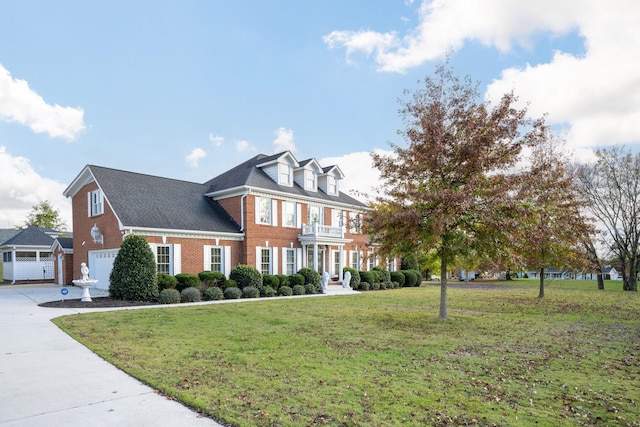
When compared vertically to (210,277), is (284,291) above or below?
below

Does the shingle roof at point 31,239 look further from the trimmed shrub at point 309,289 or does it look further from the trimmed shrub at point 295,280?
the trimmed shrub at point 309,289

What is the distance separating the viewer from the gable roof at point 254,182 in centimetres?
2403

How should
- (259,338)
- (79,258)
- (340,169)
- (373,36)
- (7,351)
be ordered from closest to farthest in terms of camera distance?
(7,351) < (259,338) < (373,36) < (79,258) < (340,169)

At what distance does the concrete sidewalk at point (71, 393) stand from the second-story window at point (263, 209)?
1577 cm

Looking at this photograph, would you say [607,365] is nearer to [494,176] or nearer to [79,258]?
[494,176]

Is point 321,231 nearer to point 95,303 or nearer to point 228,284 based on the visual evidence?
point 228,284

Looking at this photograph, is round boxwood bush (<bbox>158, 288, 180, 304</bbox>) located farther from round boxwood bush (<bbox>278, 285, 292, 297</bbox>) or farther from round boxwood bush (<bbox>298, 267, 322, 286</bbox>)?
round boxwood bush (<bbox>298, 267, 322, 286</bbox>)

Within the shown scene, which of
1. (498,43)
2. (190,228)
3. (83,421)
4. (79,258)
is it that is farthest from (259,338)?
(79,258)

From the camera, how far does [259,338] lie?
9.04 m

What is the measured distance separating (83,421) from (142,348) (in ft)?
12.3

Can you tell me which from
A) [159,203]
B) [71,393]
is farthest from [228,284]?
[71,393]

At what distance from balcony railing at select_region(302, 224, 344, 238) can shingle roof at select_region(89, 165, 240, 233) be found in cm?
492

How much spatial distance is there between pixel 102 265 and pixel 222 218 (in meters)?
6.98

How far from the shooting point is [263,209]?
24156 millimetres
